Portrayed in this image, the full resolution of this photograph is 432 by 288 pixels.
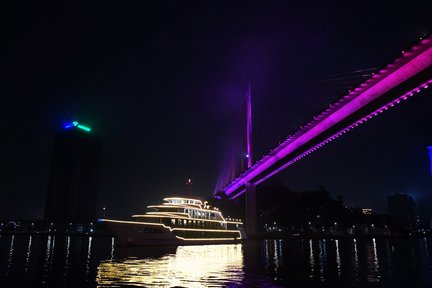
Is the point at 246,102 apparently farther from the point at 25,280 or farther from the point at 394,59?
the point at 25,280

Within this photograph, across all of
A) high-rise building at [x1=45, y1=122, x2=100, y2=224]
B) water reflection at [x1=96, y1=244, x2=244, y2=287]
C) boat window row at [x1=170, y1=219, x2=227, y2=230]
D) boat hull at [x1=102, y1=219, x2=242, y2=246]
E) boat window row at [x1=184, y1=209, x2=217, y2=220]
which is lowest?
water reflection at [x1=96, y1=244, x2=244, y2=287]

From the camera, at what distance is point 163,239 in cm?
3750

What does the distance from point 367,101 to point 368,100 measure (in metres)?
0.22

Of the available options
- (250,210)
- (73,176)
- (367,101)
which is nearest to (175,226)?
(367,101)

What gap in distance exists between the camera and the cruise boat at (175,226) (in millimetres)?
35062

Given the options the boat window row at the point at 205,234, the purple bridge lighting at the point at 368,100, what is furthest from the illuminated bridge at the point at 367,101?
the boat window row at the point at 205,234

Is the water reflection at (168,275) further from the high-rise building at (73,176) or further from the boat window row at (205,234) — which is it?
the high-rise building at (73,176)

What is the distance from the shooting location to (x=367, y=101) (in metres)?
28.0

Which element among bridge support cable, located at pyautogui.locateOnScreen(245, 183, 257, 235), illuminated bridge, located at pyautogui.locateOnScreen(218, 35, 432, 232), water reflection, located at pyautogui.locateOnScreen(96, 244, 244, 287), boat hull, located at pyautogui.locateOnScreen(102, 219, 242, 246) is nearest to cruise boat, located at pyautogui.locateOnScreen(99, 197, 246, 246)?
boat hull, located at pyautogui.locateOnScreen(102, 219, 242, 246)

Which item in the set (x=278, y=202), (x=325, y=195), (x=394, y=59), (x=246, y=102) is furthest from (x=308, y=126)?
(x=325, y=195)

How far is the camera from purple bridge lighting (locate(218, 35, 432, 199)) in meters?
21.8

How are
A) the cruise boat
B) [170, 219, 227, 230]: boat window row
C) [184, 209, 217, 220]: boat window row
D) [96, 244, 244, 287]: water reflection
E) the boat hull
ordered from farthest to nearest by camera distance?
1. [184, 209, 217, 220]: boat window row
2. [170, 219, 227, 230]: boat window row
3. the cruise boat
4. the boat hull
5. [96, 244, 244, 287]: water reflection

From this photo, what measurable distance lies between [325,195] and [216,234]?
70.2 meters

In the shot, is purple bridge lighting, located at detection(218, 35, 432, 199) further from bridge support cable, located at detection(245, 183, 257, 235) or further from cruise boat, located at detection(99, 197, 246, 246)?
bridge support cable, located at detection(245, 183, 257, 235)
